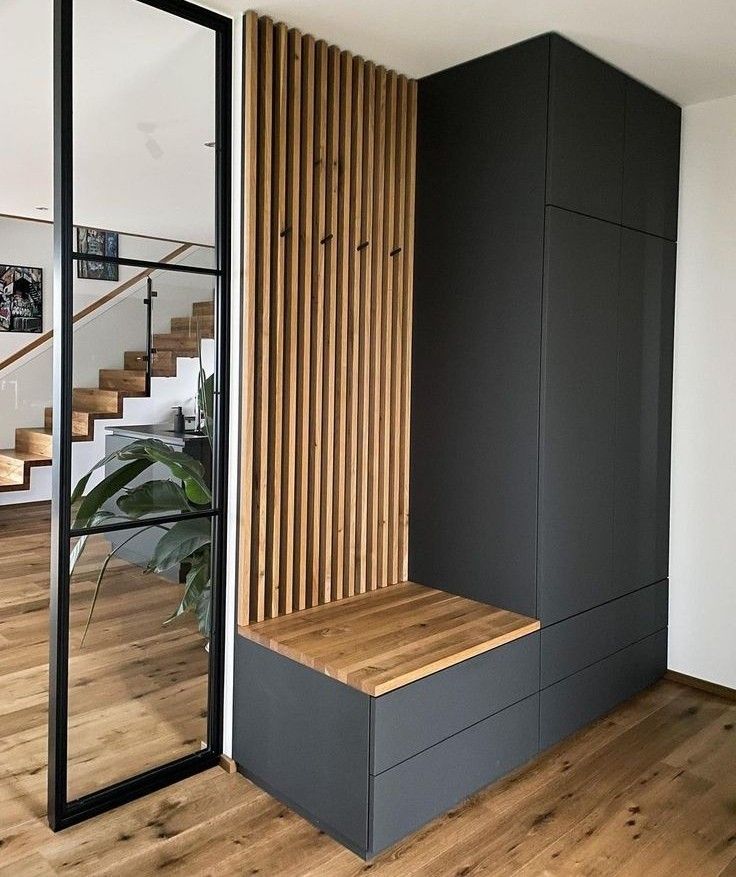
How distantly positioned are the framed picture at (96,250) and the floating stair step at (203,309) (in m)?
0.29

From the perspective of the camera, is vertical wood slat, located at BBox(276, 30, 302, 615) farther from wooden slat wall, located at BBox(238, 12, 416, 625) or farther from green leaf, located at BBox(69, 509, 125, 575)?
green leaf, located at BBox(69, 509, 125, 575)

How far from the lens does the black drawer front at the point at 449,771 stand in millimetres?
2355

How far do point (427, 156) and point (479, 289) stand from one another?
2.00ft

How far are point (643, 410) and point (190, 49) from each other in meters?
2.25

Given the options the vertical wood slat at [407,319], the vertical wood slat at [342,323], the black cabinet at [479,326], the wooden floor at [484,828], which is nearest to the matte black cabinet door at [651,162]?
the black cabinet at [479,326]

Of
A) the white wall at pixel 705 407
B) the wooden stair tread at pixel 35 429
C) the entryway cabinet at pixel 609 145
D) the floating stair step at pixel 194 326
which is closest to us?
the floating stair step at pixel 194 326

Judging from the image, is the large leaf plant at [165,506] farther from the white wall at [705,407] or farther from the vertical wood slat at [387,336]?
the white wall at [705,407]

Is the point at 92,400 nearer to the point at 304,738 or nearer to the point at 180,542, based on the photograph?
the point at 180,542

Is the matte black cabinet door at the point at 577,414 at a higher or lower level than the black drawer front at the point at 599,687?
higher

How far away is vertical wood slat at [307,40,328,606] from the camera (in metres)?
2.87

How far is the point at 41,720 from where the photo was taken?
10.5 feet

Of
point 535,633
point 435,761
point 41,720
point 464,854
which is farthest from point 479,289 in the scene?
point 41,720

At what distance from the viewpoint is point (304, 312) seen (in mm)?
2869

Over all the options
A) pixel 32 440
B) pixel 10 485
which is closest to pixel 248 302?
pixel 32 440
